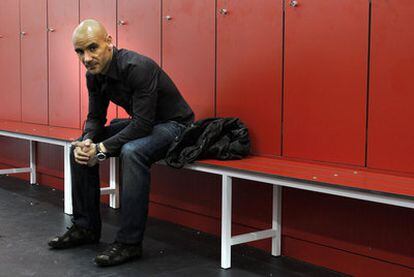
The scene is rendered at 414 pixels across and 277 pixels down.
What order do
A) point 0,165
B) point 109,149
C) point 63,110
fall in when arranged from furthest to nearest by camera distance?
point 0,165 < point 63,110 < point 109,149

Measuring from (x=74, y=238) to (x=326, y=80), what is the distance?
5.02 feet

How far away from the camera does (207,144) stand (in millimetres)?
2797

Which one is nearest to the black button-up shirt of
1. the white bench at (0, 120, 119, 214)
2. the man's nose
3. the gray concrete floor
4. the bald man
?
the bald man

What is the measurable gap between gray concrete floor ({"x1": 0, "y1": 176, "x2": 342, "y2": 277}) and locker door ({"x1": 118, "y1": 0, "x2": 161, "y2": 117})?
0.99 meters

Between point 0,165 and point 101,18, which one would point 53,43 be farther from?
point 0,165

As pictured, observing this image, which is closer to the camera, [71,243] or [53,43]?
[71,243]

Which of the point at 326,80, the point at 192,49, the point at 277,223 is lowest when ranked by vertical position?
the point at 277,223

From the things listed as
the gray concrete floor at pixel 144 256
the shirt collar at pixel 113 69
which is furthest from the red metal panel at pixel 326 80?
the shirt collar at pixel 113 69

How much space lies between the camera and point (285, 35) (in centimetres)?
278

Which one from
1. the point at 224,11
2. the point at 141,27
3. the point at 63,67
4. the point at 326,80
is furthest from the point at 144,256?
the point at 63,67

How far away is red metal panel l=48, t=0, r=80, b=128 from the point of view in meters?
4.46

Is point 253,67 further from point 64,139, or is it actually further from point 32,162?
point 32,162

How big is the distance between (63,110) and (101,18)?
0.94m

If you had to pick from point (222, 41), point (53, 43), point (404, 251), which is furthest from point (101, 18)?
point (404, 251)
